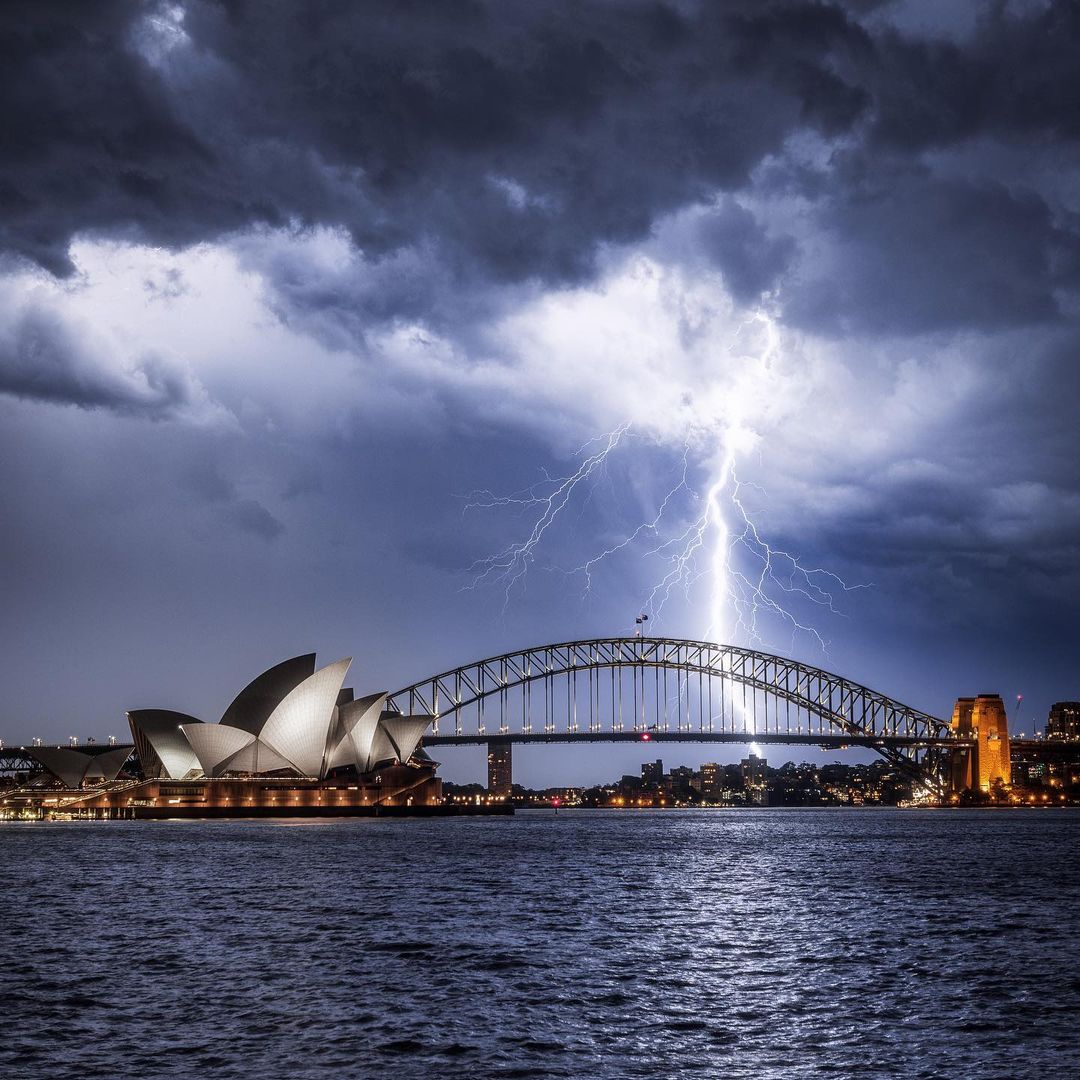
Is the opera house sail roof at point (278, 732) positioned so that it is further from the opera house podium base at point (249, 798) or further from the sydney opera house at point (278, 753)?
the opera house podium base at point (249, 798)

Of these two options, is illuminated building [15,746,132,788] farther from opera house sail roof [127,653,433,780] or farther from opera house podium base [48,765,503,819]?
opera house sail roof [127,653,433,780]

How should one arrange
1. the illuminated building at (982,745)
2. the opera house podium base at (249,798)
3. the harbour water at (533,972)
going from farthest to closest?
the illuminated building at (982,745), the opera house podium base at (249,798), the harbour water at (533,972)

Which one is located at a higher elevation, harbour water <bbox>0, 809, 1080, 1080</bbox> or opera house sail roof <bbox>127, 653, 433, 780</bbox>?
opera house sail roof <bbox>127, 653, 433, 780</bbox>

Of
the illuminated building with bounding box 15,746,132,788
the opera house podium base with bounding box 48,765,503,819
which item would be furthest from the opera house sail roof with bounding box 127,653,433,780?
the illuminated building with bounding box 15,746,132,788

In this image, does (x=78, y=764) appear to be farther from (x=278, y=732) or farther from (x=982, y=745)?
(x=982, y=745)

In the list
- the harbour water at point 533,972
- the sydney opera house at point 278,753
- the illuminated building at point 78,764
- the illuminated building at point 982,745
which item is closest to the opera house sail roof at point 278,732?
the sydney opera house at point 278,753

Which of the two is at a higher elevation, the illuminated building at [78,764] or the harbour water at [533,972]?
the illuminated building at [78,764]

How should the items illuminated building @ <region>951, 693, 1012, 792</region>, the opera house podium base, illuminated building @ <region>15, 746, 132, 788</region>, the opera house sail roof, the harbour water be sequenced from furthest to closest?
illuminated building @ <region>951, 693, 1012, 792</region>
illuminated building @ <region>15, 746, 132, 788</region>
the opera house podium base
the opera house sail roof
the harbour water

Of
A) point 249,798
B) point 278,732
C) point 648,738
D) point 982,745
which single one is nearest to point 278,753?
point 278,732
